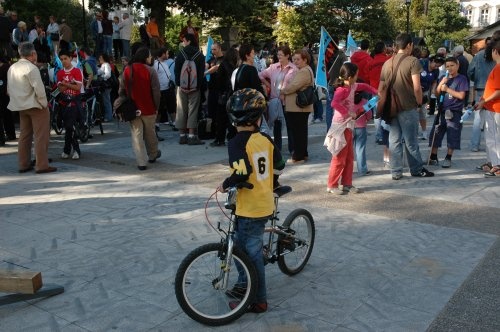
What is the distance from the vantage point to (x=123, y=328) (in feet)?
11.8

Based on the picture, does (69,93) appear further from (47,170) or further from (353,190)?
(353,190)

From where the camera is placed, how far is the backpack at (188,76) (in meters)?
9.99

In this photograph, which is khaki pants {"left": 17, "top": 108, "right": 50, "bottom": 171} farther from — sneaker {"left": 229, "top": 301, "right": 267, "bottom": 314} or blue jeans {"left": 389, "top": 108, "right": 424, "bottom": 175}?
sneaker {"left": 229, "top": 301, "right": 267, "bottom": 314}

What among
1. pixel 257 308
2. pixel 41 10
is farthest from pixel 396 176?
pixel 41 10

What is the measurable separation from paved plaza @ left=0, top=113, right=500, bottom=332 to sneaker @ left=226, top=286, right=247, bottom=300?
0.16m

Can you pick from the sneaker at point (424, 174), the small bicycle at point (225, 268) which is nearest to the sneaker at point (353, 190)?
the sneaker at point (424, 174)

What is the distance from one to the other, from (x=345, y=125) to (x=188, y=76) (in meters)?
4.24

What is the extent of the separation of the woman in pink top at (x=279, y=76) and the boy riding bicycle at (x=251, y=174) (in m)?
4.91

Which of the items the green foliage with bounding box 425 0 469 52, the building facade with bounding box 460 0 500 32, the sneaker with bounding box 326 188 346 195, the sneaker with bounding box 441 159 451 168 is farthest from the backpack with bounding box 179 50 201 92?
the building facade with bounding box 460 0 500 32

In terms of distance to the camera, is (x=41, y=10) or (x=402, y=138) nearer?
(x=402, y=138)

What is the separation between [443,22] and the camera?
56844 millimetres

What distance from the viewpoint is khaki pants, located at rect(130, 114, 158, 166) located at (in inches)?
331

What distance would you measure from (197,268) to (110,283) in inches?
42.2

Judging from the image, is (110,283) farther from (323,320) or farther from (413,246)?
(413,246)
